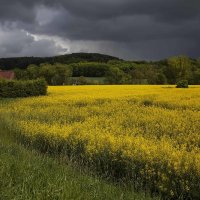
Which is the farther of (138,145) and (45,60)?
(45,60)

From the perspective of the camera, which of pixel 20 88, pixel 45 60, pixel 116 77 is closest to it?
pixel 20 88

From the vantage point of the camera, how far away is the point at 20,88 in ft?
149

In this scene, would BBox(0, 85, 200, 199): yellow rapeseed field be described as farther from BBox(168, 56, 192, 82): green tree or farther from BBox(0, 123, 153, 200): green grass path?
BBox(168, 56, 192, 82): green tree

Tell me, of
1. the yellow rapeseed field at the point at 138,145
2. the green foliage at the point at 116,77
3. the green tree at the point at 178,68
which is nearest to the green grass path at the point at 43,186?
the yellow rapeseed field at the point at 138,145

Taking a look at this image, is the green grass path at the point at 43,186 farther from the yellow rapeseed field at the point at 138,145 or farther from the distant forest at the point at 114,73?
the distant forest at the point at 114,73

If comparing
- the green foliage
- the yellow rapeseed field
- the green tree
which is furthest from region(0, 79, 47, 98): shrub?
the green tree

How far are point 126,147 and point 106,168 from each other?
900 mm

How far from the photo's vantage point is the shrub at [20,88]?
45469mm

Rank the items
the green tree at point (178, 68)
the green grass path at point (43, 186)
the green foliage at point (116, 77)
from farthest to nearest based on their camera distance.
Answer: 1. the green tree at point (178, 68)
2. the green foliage at point (116, 77)
3. the green grass path at point (43, 186)

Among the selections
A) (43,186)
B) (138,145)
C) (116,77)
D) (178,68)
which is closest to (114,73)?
(116,77)

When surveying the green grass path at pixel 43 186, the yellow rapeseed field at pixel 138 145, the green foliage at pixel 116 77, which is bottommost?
the green foliage at pixel 116 77

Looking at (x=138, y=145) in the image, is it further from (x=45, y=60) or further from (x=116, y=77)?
(x=45, y=60)

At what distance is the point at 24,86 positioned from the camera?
150 feet

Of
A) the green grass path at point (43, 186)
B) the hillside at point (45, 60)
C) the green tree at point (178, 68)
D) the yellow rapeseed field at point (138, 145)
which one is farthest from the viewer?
the hillside at point (45, 60)
